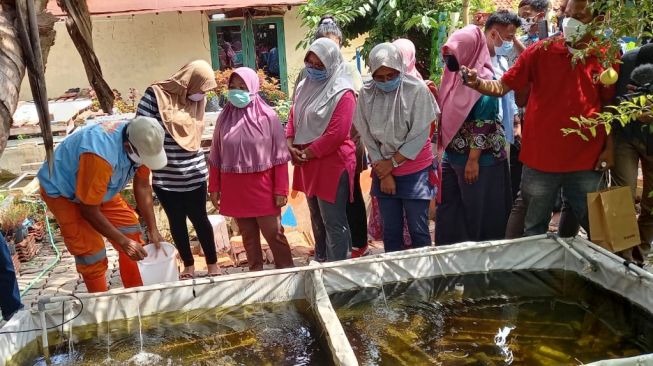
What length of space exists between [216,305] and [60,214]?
1.03 m

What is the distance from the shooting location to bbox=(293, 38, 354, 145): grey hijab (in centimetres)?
393

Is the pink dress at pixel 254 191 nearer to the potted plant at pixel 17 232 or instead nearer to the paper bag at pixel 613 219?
the paper bag at pixel 613 219

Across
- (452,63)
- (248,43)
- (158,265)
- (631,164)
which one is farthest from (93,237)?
(248,43)

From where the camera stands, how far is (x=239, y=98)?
13.1 feet

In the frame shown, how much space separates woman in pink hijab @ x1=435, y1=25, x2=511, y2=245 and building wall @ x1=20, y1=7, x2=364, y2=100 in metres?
6.90

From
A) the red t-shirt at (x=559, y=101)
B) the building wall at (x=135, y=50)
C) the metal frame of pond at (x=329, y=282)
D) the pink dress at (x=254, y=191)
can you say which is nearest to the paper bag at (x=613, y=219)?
the metal frame of pond at (x=329, y=282)

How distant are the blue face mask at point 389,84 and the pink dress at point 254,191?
2.76ft

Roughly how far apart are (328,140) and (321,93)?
1.10 feet

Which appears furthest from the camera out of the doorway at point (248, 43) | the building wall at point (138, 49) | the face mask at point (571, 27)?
the doorway at point (248, 43)

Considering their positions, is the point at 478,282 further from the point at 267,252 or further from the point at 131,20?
the point at 131,20

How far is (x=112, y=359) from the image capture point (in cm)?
292

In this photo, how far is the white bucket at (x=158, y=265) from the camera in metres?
3.62

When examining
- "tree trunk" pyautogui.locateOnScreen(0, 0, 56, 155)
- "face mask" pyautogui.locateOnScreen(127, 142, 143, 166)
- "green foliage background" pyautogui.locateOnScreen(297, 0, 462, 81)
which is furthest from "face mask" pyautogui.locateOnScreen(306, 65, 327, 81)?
"tree trunk" pyautogui.locateOnScreen(0, 0, 56, 155)

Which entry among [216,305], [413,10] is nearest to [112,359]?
[216,305]
